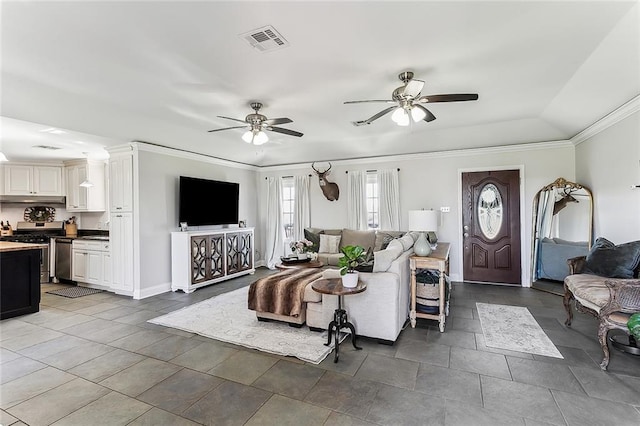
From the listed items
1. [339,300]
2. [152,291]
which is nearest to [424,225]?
[339,300]

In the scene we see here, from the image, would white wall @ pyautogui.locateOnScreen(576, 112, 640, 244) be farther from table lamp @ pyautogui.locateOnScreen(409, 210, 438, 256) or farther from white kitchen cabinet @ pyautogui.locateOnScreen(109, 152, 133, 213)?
white kitchen cabinet @ pyautogui.locateOnScreen(109, 152, 133, 213)

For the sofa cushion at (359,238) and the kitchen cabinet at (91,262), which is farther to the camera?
the sofa cushion at (359,238)

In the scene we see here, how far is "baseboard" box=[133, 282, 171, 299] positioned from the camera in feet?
16.6

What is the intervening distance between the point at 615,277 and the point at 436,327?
2.03 meters

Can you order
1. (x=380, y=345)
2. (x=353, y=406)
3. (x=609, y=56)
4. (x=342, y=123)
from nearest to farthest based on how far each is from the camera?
(x=353, y=406) < (x=609, y=56) < (x=380, y=345) < (x=342, y=123)

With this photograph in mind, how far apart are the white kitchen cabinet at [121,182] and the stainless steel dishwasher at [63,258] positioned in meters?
1.75

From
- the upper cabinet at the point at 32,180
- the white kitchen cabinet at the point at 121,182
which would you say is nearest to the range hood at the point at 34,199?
the upper cabinet at the point at 32,180

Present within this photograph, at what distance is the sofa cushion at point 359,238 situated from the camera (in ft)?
20.7

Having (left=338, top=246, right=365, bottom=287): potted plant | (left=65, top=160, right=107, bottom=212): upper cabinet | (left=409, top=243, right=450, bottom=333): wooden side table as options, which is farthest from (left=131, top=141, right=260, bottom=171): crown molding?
(left=409, top=243, right=450, bottom=333): wooden side table

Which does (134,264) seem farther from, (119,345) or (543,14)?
(543,14)

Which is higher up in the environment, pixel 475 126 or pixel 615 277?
pixel 475 126

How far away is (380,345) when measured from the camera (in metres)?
3.17

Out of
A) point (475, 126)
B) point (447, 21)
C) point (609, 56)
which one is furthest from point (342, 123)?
point (609, 56)

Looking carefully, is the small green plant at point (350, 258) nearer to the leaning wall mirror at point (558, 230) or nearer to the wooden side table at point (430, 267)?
A: the wooden side table at point (430, 267)
